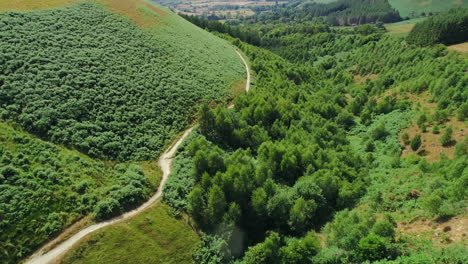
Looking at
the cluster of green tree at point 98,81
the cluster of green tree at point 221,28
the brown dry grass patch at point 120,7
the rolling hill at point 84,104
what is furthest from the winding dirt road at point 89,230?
the cluster of green tree at point 221,28

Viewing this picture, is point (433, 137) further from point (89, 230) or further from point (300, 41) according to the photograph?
point (300, 41)

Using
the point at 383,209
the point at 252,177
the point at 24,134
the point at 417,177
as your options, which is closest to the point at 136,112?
the point at 24,134

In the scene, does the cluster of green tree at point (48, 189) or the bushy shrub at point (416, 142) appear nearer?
the cluster of green tree at point (48, 189)

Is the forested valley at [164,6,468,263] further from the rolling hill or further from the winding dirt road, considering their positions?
the rolling hill

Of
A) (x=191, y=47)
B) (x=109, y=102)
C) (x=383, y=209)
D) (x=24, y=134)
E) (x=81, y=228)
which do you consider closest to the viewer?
(x=81, y=228)

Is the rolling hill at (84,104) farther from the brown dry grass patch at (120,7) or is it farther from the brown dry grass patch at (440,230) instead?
the brown dry grass patch at (440,230)

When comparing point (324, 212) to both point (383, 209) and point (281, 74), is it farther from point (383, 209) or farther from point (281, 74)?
point (281, 74)

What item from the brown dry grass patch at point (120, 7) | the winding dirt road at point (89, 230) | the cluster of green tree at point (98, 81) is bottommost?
the winding dirt road at point (89, 230)
